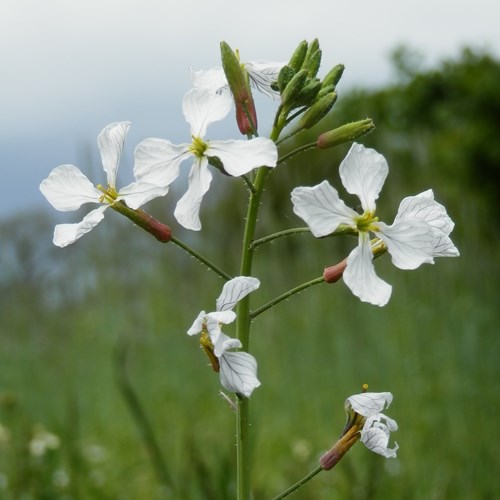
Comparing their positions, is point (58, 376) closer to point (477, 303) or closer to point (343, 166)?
point (477, 303)

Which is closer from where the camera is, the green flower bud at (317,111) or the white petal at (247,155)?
the white petal at (247,155)

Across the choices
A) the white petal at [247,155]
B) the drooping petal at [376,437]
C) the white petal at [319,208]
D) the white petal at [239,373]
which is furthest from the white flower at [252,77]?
the drooping petal at [376,437]

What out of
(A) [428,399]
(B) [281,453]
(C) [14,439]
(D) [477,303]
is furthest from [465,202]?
Answer: (C) [14,439]

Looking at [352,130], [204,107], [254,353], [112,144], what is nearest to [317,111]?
[352,130]

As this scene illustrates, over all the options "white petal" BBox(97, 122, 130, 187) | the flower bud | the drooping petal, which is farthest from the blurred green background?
the flower bud

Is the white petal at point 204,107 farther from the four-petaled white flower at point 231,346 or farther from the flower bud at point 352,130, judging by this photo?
the four-petaled white flower at point 231,346

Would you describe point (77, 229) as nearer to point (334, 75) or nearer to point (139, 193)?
point (139, 193)

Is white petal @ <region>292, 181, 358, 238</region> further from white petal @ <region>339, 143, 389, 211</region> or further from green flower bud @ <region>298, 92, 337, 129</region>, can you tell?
green flower bud @ <region>298, 92, 337, 129</region>
